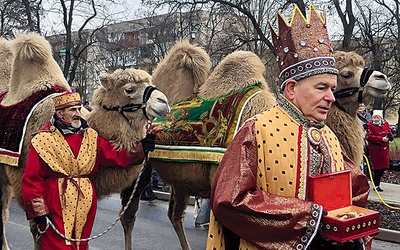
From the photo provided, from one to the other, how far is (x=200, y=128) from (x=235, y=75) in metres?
0.64

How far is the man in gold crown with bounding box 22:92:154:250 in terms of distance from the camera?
4.12m

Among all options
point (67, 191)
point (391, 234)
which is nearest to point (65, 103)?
point (67, 191)

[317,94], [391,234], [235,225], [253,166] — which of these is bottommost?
[391,234]

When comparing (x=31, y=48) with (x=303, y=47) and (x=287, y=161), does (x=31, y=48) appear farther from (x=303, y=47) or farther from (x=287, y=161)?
(x=287, y=161)

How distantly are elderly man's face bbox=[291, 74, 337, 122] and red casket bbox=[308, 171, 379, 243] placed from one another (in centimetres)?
31

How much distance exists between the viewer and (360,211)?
2359 mm

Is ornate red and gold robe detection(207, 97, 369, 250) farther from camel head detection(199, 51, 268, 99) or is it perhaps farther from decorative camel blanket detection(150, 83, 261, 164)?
camel head detection(199, 51, 268, 99)

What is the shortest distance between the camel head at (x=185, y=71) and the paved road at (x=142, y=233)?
2.23 meters

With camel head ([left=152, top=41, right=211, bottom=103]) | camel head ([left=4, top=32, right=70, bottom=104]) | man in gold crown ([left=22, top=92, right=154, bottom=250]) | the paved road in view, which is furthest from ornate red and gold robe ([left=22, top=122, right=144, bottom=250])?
the paved road

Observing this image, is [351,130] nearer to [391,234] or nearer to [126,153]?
[126,153]

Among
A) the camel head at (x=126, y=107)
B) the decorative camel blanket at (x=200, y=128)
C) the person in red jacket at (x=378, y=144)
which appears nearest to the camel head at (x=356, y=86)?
the decorative camel blanket at (x=200, y=128)

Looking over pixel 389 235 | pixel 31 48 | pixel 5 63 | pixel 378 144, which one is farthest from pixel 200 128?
pixel 378 144

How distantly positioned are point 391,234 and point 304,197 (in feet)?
17.4

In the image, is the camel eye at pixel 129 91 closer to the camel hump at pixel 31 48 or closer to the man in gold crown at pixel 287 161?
the camel hump at pixel 31 48
